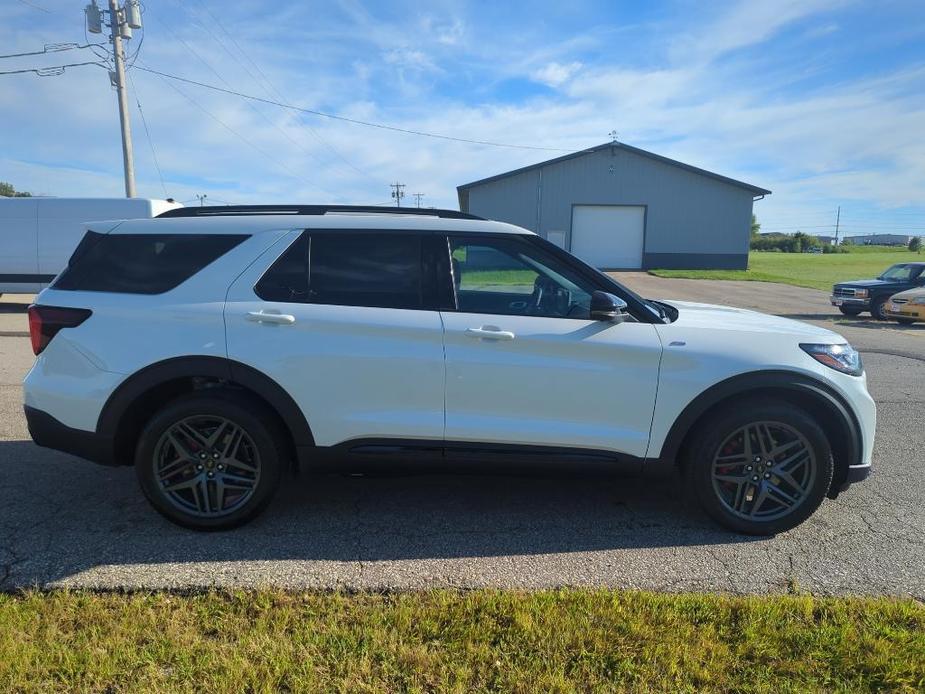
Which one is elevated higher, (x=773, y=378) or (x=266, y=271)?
(x=266, y=271)

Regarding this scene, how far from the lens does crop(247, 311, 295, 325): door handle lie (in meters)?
3.31

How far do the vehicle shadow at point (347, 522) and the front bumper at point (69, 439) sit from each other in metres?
0.42

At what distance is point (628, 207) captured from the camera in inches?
1316

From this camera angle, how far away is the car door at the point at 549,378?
10.7 ft

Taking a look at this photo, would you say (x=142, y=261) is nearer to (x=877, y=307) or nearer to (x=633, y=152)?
(x=877, y=307)

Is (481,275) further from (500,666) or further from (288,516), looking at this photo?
(500,666)

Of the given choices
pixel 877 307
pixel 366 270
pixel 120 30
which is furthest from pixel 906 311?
pixel 120 30

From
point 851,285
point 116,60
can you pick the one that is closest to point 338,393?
point 851,285

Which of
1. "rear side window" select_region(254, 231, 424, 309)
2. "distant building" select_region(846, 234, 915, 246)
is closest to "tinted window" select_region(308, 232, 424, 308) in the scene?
"rear side window" select_region(254, 231, 424, 309)

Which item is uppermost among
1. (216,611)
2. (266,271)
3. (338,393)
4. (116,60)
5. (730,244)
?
(116,60)

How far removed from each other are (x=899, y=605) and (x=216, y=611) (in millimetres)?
3087

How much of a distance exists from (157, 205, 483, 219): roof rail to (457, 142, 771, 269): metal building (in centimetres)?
2931

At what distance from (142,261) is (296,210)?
95cm

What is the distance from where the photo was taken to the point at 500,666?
7.52ft
